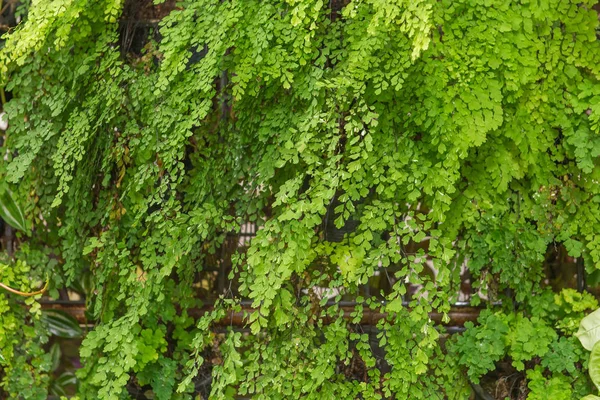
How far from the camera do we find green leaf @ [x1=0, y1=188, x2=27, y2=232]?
4.78 metres

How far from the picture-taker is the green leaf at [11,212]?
15.7 ft

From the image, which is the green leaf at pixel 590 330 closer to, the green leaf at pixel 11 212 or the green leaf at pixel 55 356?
the green leaf at pixel 55 356

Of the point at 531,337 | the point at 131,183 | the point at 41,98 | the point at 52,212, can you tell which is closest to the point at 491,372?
the point at 531,337

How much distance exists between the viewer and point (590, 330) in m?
4.01

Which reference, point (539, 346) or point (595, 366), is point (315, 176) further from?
point (595, 366)

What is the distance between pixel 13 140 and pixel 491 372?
3.14 meters

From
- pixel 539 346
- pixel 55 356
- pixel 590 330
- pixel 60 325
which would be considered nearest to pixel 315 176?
pixel 539 346

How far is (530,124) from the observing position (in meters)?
4.00

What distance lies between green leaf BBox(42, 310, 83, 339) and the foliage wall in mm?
282

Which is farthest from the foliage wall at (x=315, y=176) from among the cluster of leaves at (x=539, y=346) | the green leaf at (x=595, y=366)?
the green leaf at (x=595, y=366)

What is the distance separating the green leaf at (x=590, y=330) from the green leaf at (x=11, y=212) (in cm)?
333

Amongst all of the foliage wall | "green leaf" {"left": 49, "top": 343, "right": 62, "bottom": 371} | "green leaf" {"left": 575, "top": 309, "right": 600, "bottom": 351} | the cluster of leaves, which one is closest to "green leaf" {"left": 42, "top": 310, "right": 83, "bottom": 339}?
"green leaf" {"left": 49, "top": 343, "right": 62, "bottom": 371}

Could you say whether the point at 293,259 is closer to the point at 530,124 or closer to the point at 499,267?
the point at 499,267

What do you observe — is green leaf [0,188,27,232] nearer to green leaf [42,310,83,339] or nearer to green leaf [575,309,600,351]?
green leaf [42,310,83,339]
